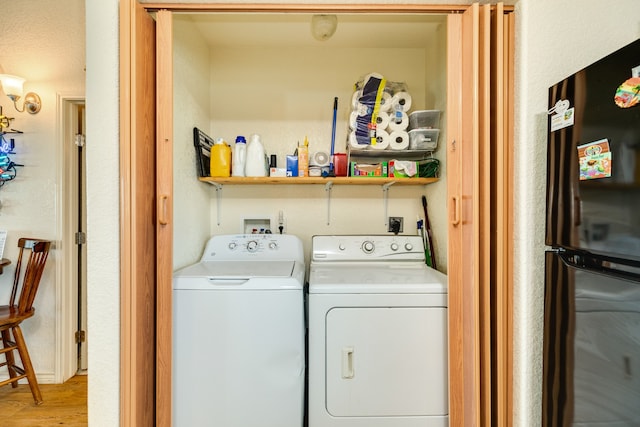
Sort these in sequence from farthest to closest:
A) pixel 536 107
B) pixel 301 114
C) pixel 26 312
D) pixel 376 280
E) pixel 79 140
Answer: pixel 79 140, pixel 301 114, pixel 26 312, pixel 376 280, pixel 536 107

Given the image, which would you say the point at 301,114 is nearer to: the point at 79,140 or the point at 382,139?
the point at 382,139

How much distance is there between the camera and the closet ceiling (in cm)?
191

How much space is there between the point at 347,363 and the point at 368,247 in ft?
2.44

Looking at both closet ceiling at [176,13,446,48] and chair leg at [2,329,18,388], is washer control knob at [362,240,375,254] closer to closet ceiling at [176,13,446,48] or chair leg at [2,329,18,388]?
closet ceiling at [176,13,446,48]

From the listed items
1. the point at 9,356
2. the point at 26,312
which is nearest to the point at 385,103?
the point at 26,312

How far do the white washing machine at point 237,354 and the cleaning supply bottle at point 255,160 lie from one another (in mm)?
815

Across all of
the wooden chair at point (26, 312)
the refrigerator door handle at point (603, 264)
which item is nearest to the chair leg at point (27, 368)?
the wooden chair at point (26, 312)

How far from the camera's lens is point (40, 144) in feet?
7.43

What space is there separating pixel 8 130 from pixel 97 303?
1990 mm

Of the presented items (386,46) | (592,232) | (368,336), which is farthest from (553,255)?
(386,46)

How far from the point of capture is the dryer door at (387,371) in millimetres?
1398

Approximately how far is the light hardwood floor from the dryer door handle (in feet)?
5.65

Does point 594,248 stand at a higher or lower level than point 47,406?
higher

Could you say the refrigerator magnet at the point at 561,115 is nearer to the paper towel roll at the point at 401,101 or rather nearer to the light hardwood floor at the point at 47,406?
the paper towel roll at the point at 401,101
